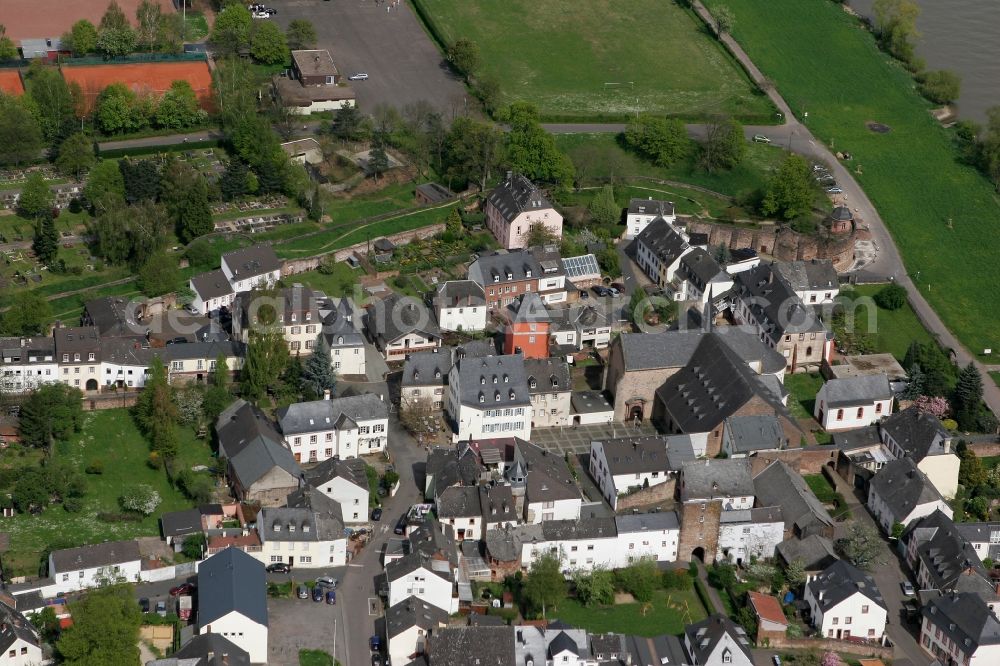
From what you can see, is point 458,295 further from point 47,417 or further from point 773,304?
point 47,417

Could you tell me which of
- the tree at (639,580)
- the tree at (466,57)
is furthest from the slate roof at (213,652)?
the tree at (466,57)

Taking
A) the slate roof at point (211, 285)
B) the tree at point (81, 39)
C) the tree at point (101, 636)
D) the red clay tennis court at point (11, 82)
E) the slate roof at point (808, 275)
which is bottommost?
the slate roof at point (808, 275)

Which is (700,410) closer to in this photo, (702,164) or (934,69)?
(702,164)

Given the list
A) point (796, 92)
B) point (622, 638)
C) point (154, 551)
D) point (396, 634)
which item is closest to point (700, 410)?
point (622, 638)

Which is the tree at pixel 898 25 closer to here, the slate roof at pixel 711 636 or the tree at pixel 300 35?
the tree at pixel 300 35

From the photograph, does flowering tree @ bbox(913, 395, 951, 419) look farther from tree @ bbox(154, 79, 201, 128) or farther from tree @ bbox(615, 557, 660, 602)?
tree @ bbox(154, 79, 201, 128)

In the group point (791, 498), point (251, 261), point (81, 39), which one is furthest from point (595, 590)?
point (81, 39)
